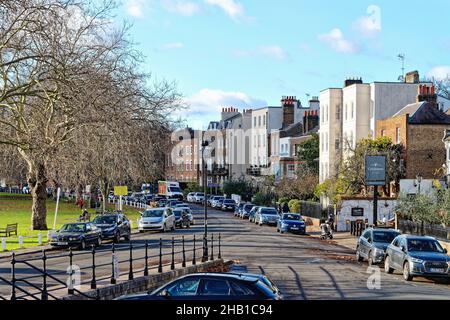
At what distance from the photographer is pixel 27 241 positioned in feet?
146

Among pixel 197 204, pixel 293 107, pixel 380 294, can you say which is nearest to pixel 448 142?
pixel 380 294

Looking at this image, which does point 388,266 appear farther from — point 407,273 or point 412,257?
point 412,257

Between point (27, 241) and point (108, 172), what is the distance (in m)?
10.0

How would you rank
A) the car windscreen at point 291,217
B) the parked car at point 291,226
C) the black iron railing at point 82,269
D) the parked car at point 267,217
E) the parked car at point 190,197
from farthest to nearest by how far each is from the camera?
the parked car at point 190,197
the parked car at point 267,217
the car windscreen at point 291,217
the parked car at point 291,226
the black iron railing at point 82,269

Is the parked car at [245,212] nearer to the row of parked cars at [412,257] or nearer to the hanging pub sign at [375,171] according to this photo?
the hanging pub sign at [375,171]

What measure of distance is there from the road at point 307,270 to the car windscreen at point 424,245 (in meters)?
1.18

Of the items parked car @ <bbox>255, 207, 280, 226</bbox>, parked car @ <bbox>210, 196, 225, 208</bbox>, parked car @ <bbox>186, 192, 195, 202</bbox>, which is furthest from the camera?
parked car @ <bbox>186, 192, 195, 202</bbox>

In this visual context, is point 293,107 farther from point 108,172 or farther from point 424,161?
point 108,172

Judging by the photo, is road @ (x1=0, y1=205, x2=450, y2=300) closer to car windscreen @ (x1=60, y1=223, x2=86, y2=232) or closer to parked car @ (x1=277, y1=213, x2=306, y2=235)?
car windscreen @ (x1=60, y1=223, x2=86, y2=232)

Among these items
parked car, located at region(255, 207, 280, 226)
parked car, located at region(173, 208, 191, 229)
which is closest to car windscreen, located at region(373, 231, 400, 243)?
parked car, located at region(173, 208, 191, 229)

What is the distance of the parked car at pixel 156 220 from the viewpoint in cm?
5419

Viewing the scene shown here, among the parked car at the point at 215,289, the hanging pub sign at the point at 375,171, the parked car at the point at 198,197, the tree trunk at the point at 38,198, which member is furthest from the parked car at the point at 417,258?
the parked car at the point at 198,197

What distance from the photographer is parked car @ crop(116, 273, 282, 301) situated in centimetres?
1519

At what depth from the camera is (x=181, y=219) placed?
59.7 metres
